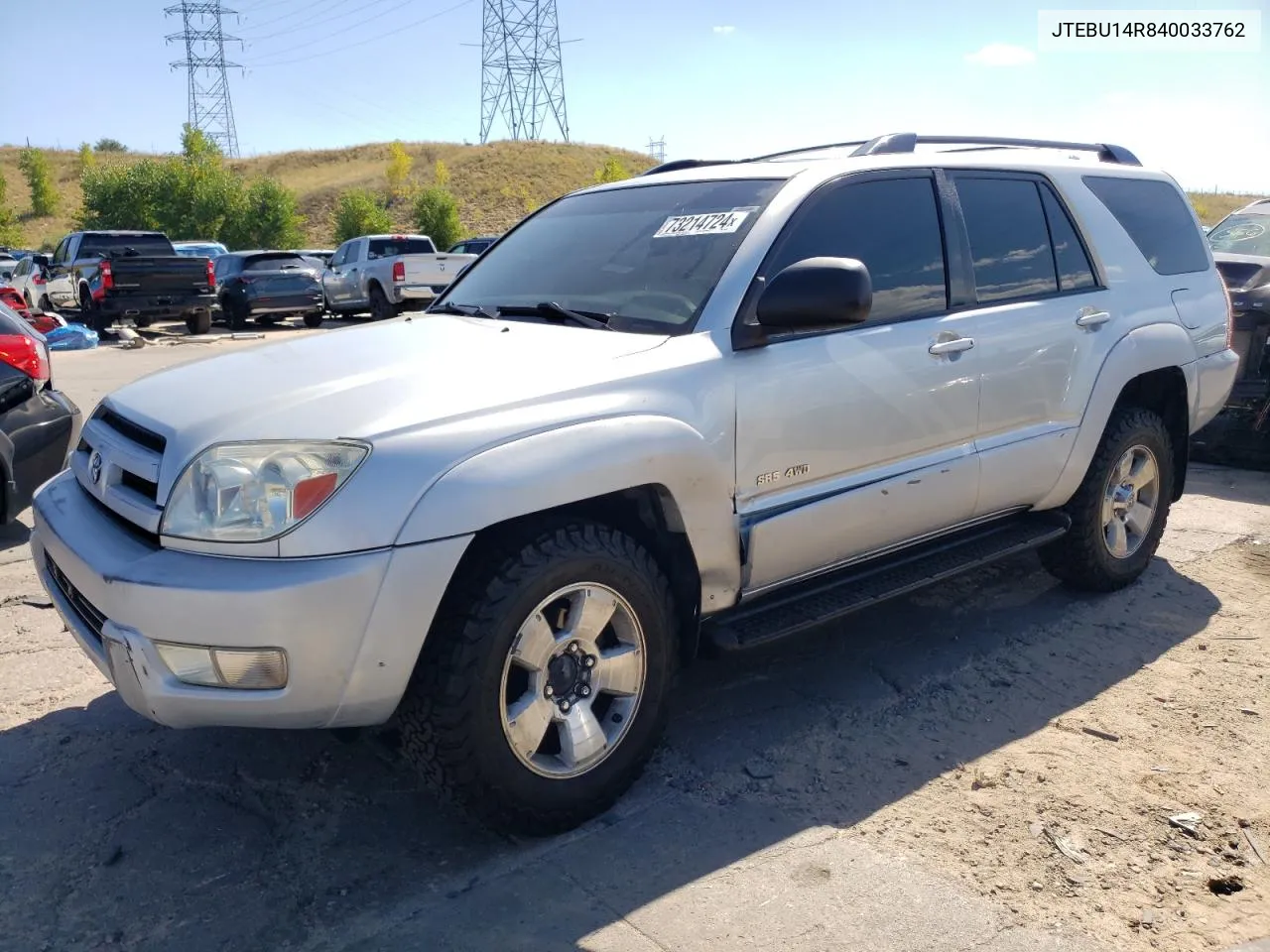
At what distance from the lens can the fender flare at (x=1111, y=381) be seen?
4340mm

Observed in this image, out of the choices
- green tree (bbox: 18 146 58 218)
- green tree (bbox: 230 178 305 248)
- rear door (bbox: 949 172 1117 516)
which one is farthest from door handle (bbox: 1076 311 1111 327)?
green tree (bbox: 18 146 58 218)

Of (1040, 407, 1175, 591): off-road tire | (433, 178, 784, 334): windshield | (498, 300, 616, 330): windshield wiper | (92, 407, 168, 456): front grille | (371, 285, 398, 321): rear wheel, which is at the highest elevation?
(433, 178, 784, 334): windshield

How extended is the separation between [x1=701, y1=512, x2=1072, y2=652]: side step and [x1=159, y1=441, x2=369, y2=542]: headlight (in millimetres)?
1303

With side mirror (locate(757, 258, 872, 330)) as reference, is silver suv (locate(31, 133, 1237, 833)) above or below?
below

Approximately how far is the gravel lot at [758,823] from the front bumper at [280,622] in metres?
0.49

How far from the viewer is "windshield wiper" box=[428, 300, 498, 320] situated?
371 cm

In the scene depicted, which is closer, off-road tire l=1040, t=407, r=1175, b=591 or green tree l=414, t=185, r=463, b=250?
off-road tire l=1040, t=407, r=1175, b=591

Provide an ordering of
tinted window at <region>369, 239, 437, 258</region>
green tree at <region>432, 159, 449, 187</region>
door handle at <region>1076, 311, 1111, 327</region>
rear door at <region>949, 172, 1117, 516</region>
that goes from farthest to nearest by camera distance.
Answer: green tree at <region>432, 159, 449, 187</region>
tinted window at <region>369, 239, 437, 258</region>
door handle at <region>1076, 311, 1111, 327</region>
rear door at <region>949, 172, 1117, 516</region>

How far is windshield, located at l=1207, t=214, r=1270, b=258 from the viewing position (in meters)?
8.80

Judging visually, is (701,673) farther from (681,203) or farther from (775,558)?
(681,203)

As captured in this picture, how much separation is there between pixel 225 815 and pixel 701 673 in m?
1.77

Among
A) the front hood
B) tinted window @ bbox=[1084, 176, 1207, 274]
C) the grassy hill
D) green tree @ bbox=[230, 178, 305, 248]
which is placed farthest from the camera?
the grassy hill

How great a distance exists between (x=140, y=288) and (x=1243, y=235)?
1642cm

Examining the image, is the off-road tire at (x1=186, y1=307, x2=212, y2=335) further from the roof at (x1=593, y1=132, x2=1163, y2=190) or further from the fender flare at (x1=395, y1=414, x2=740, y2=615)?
the fender flare at (x1=395, y1=414, x2=740, y2=615)
